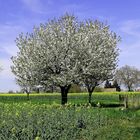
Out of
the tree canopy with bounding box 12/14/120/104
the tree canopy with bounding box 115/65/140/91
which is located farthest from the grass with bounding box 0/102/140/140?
the tree canopy with bounding box 115/65/140/91

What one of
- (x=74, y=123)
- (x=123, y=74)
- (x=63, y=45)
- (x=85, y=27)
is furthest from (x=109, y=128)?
(x=123, y=74)

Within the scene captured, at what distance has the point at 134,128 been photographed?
51.1 ft

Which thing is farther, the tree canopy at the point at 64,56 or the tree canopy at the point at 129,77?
the tree canopy at the point at 129,77

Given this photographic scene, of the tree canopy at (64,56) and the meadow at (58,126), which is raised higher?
the tree canopy at (64,56)

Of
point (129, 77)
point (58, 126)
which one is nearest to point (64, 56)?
point (58, 126)

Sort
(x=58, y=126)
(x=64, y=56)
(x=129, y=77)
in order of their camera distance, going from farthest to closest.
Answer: (x=129, y=77) < (x=64, y=56) < (x=58, y=126)

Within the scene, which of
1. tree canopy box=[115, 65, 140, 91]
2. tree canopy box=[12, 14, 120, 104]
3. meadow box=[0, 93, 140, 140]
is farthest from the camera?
tree canopy box=[115, 65, 140, 91]

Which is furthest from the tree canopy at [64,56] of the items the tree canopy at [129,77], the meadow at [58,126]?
the tree canopy at [129,77]

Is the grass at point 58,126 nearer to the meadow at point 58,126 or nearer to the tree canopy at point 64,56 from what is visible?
the meadow at point 58,126

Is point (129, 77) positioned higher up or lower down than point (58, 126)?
higher up

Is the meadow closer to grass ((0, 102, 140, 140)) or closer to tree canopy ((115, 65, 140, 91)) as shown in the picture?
grass ((0, 102, 140, 140))

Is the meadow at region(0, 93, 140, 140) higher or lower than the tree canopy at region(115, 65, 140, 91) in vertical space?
lower

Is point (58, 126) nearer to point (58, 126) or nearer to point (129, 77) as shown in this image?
point (58, 126)

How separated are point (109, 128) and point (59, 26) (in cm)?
2898
